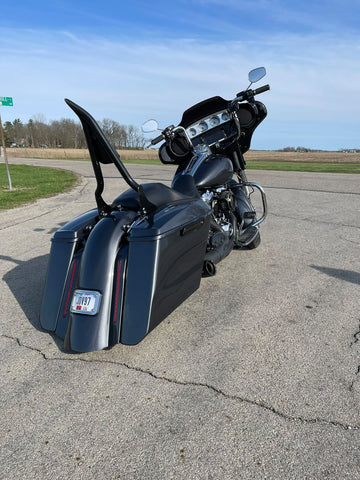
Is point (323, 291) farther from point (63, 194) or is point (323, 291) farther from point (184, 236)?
point (63, 194)

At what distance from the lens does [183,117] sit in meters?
4.37

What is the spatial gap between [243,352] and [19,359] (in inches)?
56.2

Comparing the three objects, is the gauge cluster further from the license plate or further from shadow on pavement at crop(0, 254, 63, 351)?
the license plate

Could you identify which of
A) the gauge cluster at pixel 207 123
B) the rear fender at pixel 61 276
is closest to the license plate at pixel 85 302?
the rear fender at pixel 61 276

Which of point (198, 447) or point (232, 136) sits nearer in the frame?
point (198, 447)

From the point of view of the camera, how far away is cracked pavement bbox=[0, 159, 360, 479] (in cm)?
168

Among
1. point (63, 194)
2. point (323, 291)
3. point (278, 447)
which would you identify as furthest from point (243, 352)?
point (63, 194)

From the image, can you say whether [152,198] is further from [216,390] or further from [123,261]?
[216,390]

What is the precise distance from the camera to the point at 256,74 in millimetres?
4340

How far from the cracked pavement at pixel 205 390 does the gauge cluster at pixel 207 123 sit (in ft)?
5.37

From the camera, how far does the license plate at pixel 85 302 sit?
93.4 inches

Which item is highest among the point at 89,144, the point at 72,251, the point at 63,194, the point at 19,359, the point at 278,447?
the point at 89,144

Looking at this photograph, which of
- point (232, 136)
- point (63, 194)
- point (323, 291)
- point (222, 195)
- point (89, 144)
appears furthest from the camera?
point (63, 194)

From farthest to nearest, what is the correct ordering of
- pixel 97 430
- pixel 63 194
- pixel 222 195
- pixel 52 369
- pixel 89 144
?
pixel 63 194 < pixel 222 195 < pixel 89 144 < pixel 52 369 < pixel 97 430
